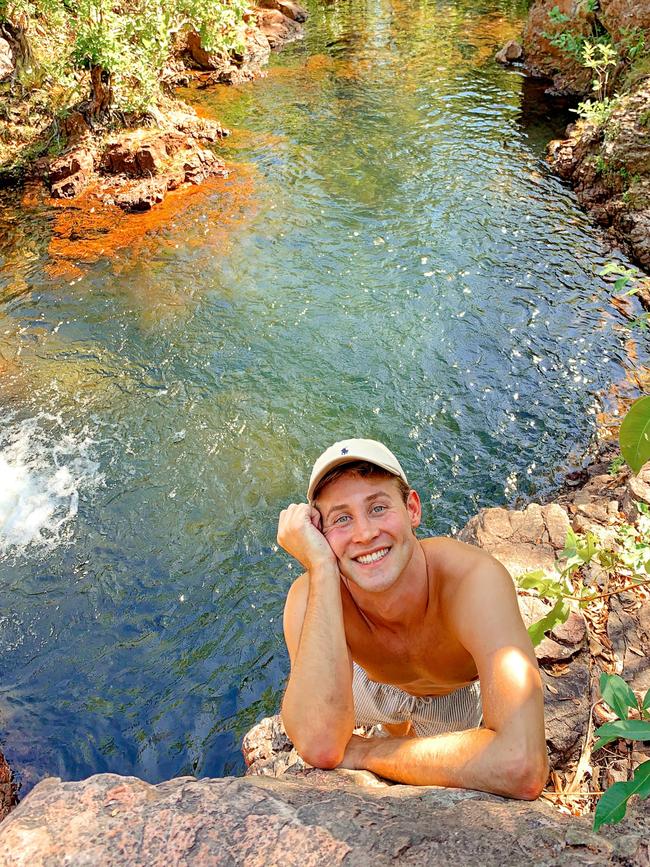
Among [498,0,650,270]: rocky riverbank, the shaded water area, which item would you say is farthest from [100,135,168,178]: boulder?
[498,0,650,270]: rocky riverbank

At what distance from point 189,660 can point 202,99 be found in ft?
40.3

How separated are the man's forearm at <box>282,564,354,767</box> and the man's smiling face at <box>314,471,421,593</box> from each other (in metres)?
0.18

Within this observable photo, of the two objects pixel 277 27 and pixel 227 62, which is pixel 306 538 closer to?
pixel 227 62

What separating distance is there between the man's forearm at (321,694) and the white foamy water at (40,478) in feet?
11.0

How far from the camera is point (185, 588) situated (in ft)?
14.5

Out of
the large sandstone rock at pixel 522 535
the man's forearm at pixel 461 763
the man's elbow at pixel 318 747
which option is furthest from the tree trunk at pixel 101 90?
the man's forearm at pixel 461 763

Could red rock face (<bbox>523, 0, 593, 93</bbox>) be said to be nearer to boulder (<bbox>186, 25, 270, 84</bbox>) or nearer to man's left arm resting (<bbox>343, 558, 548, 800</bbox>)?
boulder (<bbox>186, 25, 270, 84</bbox>)

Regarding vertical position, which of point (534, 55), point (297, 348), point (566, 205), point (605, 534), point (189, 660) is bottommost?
point (189, 660)

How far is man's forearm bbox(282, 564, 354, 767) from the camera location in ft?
6.54

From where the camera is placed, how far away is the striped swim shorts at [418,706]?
2.50 m

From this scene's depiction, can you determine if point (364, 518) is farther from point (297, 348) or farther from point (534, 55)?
point (534, 55)

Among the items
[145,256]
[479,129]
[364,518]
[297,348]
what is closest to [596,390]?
[297,348]

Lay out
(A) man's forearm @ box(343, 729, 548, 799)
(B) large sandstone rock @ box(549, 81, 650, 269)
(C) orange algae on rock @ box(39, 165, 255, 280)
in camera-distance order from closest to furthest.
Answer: (A) man's forearm @ box(343, 729, 548, 799)
(B) large sandstone rock @ box(549, 81, 650, 269)
(C) orange algae on rock @ box(39, 165, 255, 280)

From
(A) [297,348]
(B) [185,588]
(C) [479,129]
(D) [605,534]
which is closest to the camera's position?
(D) [605,534]
